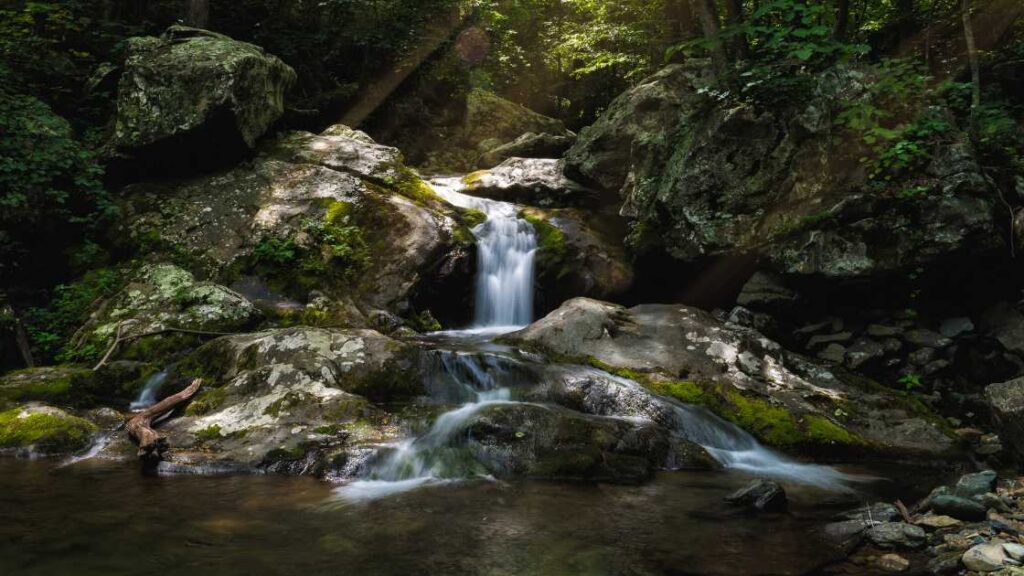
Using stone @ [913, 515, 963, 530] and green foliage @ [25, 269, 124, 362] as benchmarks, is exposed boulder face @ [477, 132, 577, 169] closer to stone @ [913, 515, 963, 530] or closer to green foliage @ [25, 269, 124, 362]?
green foliage @ [25, 269, 124, 362]

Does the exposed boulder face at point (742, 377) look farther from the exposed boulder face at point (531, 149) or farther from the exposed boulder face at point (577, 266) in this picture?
the exposed boulder face at point (531, 149)

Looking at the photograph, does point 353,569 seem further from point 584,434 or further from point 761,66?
point 761,66

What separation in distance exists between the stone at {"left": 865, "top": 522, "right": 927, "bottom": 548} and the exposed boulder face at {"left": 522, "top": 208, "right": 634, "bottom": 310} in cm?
739

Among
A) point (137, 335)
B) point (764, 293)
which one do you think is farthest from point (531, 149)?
point (137, 335)

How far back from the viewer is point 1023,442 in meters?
4.98

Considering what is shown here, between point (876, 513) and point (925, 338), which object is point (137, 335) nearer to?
point (876, 513)

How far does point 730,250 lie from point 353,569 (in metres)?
7.62

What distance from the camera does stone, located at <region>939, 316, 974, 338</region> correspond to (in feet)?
25.8

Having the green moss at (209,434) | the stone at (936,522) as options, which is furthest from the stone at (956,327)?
the green moss at (209,434)

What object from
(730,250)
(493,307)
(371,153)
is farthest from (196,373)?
(730,250)

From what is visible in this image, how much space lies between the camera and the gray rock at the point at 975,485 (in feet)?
14.6

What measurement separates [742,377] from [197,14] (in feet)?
45.9

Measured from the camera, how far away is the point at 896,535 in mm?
3848

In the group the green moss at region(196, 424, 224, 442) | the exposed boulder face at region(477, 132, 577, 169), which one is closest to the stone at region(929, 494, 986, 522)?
the green moss at region(196, 424, 224, 442)
